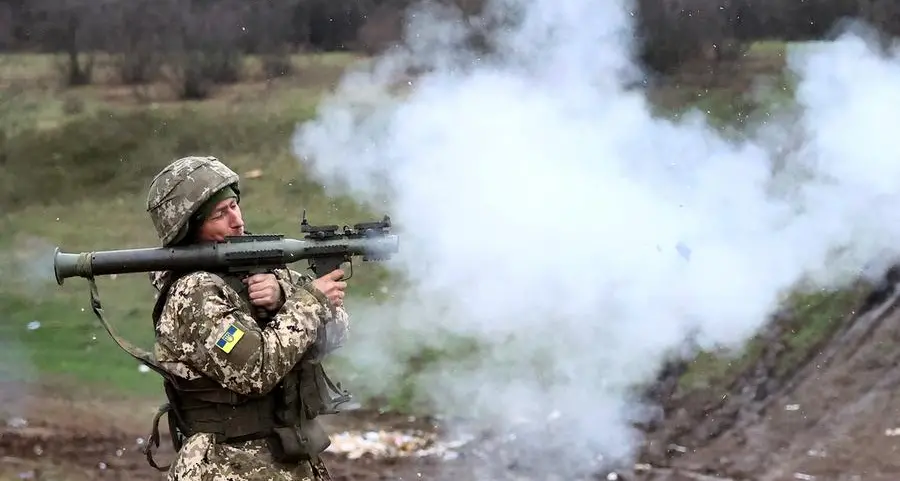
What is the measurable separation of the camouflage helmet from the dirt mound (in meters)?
3.62

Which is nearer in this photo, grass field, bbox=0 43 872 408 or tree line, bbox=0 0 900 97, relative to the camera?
grass field, bbox=0 43 872 408

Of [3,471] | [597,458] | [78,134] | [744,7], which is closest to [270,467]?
[597,458]

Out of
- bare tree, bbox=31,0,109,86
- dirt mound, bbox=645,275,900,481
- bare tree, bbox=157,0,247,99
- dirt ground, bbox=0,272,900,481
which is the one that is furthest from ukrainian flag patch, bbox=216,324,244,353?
bare tree, bbox=31,0,109,86

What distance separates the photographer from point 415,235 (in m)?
8.14

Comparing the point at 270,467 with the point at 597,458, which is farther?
the point at 597,458

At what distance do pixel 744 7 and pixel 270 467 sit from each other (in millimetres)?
8640

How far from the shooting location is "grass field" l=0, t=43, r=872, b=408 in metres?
8.77

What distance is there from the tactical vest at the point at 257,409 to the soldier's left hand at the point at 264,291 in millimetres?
36

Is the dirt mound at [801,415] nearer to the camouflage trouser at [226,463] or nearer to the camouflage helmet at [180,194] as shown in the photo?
the camouflage trouser at [226,463]

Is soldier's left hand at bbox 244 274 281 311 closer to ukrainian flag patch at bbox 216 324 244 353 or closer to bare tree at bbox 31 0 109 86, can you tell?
ukrainian flag patch at bbox 216 324 244 353

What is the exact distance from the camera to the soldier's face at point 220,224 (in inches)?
137

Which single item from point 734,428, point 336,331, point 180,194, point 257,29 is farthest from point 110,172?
point 336,331

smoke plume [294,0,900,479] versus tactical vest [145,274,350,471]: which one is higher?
smoke plume [294,0,900,479]

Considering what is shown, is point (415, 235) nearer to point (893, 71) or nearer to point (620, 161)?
point (620, 161)
